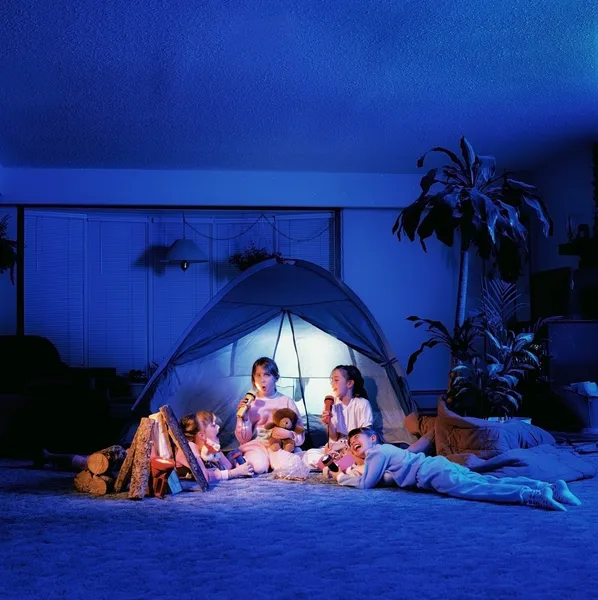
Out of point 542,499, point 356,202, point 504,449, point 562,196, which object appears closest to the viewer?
point 542,499

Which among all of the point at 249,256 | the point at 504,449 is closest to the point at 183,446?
the point at 504,449

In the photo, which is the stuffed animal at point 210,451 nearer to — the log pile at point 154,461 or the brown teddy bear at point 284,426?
the log pile at point 154,461

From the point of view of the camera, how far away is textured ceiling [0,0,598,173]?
13.5 feet

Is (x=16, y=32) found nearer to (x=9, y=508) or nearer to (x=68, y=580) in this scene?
(x=9, y=508)

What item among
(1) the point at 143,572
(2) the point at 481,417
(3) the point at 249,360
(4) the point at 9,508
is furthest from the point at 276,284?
(1) the point at 143,572

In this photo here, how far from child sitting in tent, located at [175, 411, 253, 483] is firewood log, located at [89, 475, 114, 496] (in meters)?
0.45

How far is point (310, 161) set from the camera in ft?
24.2

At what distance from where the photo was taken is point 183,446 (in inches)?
160

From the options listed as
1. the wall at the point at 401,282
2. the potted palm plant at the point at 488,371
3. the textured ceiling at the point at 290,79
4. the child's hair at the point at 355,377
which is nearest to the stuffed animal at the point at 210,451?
the child's hair at the point at 355,377

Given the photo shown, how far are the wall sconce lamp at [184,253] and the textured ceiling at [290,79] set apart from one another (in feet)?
2.91

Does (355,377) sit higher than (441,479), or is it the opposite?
(355,377)

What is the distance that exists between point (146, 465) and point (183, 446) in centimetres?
26

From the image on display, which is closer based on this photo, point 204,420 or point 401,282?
point 204,420

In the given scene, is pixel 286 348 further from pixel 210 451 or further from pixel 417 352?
pixel 210 451
